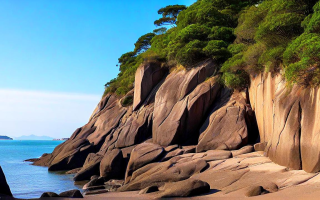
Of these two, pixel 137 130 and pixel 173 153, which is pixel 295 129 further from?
pixel 137 130

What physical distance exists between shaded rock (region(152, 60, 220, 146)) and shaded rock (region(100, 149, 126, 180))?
10.9ft

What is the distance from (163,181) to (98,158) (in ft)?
35.2

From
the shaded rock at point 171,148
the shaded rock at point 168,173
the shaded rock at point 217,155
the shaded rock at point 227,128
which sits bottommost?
the shaded rock at point 168,173

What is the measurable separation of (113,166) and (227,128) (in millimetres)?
8507

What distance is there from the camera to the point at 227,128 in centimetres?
2141

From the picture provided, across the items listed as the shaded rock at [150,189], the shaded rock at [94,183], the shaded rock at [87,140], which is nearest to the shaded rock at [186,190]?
the shaded rock at [150,189]

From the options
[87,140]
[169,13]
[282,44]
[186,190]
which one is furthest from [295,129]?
[169,13]

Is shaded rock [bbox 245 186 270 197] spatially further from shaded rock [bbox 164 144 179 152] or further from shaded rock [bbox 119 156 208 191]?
shaded rock [bbox 164 144 179 152]

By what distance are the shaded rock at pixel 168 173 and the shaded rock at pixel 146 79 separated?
13638 millimetres

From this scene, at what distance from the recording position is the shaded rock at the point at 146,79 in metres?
32.2

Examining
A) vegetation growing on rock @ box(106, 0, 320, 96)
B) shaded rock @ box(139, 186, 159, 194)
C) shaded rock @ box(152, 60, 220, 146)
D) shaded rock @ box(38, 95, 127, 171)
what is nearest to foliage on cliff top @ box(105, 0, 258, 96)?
vegetation growing on rock @ box(106, 0, 320, 96)

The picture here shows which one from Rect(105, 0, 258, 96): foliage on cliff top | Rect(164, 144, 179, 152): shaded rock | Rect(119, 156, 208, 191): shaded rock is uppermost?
Rect(105, 0, 258, 96): foliage on cliff top

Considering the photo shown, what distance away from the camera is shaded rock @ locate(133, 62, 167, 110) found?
3216cm

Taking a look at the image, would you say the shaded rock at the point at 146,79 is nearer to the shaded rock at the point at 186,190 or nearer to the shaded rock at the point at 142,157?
the shaded rock at the point at 142,157
